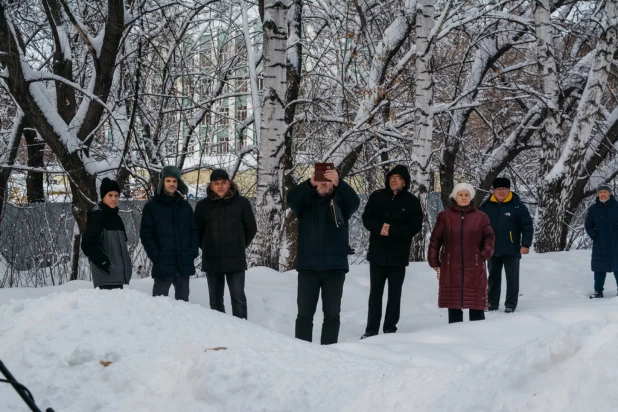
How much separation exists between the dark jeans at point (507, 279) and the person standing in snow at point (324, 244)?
3.44 m

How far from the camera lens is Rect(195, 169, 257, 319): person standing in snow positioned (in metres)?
7.05

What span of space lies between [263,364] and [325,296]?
2377mm

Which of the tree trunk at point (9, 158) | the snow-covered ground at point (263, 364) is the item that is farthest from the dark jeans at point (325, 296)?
the tree trunk at point (9, 158)

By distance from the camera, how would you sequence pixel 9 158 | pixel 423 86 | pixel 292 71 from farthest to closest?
pixel 9 158, pixel 292 71, pixel 423 86

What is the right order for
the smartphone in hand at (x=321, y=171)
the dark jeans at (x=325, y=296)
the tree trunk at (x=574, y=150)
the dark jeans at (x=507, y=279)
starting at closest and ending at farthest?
the smartphone in hand at (x=321, y=171) → the dark jeans at (x=325, y=296) → the dark jeans at (x=507, y=279) → the tree trunk at (x=574, y=150)

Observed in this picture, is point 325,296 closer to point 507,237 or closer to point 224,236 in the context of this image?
point 224,236

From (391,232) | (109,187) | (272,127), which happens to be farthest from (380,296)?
(272,127)

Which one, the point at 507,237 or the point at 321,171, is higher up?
the point at 321,171

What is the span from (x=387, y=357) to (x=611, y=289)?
7.38 metres

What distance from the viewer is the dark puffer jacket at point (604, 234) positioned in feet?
34.2

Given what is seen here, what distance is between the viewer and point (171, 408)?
3.87 metres

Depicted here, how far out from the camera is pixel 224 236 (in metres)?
7.09

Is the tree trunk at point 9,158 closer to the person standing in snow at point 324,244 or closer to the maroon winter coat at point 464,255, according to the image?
the person standing in snow at point 324,244

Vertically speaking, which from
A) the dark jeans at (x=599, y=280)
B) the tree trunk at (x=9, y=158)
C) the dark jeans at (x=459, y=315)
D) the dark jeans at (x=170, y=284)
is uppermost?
the tree trunk at (x=9, y=158)
